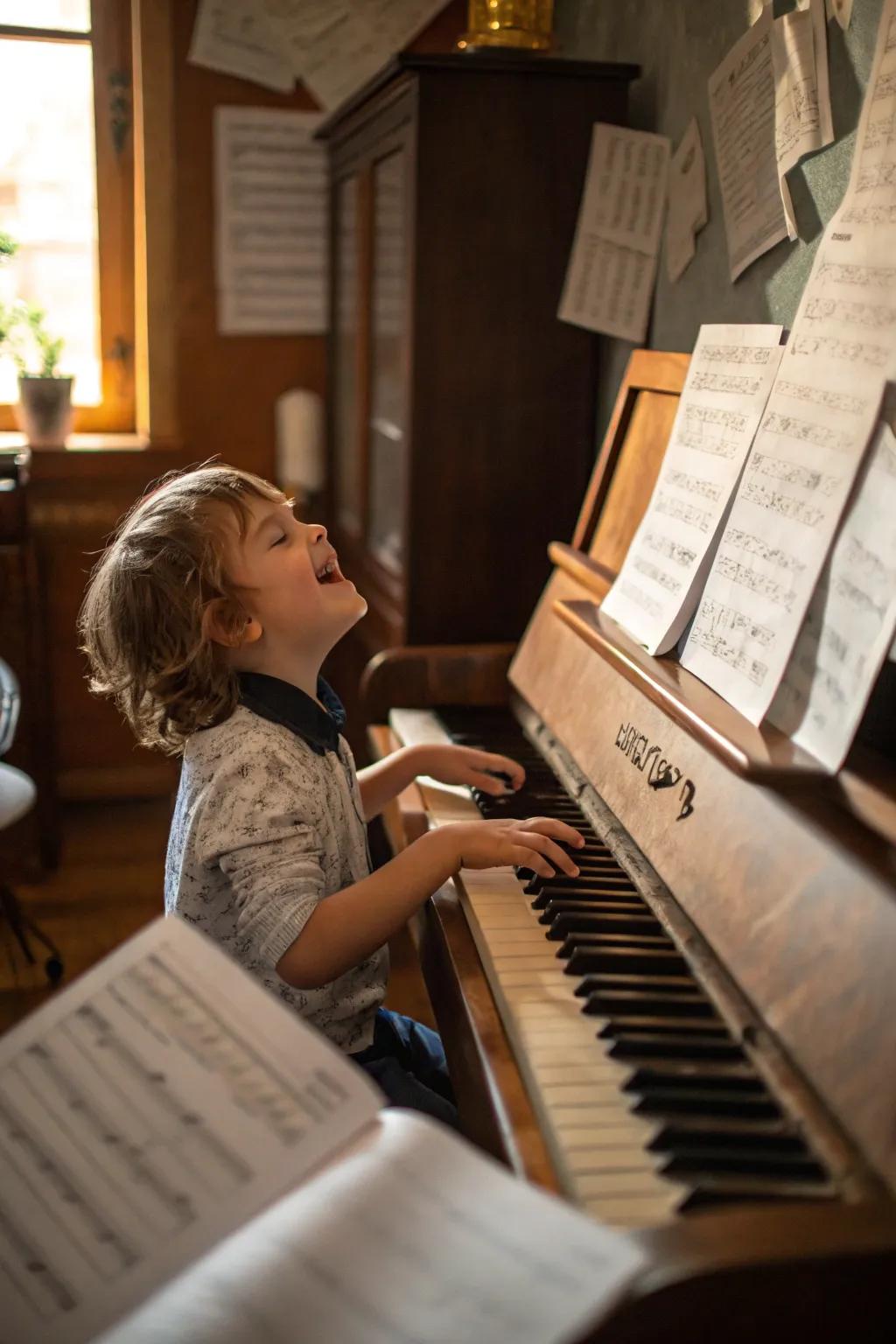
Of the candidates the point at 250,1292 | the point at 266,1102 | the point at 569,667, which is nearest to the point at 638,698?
the point at 569,667

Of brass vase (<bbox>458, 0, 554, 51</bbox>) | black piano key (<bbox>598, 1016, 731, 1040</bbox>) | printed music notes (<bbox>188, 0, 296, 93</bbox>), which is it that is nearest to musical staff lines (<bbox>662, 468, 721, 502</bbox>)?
black piano key (<bbox>598, 1016, 731, 1040</bbox>)

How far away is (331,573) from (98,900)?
5.25ft

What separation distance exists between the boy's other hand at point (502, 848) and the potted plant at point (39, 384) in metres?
2.22

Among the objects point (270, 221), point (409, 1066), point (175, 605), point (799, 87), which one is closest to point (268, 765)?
point (175, 605)

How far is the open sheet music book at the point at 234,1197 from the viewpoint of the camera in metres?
0.64

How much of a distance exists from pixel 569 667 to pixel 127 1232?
104 centimetres

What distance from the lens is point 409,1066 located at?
4.78ft

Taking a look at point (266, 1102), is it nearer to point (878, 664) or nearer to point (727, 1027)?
point (727, 1027)

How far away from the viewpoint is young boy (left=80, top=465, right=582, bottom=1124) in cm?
124

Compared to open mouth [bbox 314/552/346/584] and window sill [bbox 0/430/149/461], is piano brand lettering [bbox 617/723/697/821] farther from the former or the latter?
window sill [bbox 0/430/149/461]

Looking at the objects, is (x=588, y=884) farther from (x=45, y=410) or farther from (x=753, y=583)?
(x=45, y=410)

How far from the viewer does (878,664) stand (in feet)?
3.29

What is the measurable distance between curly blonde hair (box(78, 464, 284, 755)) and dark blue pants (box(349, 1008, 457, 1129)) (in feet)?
1.33

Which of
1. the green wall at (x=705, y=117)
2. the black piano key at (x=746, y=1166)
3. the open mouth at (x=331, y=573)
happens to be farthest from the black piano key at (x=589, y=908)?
the green wall at (x=705, y=117)
